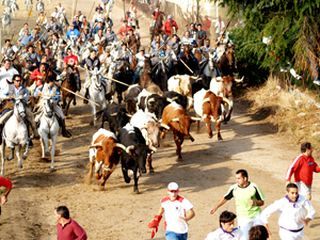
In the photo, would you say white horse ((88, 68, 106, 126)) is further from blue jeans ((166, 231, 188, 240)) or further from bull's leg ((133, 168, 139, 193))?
blue jeans ((166, 231, 188, 240))

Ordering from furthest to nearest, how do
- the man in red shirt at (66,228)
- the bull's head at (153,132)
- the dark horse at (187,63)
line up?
the dark horse at (187,63) < the bull's head at (153,132) < the man in red shirt at (66,228)

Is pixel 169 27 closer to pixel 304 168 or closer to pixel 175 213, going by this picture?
pixel 304 168

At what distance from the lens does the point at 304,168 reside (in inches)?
571

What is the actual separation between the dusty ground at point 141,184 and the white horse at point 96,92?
A: 0.80 meters

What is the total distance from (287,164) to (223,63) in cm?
909

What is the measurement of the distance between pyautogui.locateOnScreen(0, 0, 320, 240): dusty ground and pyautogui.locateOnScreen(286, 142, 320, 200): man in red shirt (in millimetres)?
1026

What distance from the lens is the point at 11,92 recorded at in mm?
20000

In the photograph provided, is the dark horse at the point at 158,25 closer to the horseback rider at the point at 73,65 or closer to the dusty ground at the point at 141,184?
the horseback rider at the point at 73,65

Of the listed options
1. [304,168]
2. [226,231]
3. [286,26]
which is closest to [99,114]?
[286,26]

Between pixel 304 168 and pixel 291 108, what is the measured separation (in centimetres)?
1105

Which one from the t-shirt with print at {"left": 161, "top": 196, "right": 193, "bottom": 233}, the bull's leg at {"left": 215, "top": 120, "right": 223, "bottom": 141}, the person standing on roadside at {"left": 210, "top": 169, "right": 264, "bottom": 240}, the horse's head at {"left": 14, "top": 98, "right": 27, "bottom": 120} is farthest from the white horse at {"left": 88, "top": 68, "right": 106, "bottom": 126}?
the t-shirt with print at {"left": 161, "top": 196, "right": 193, "bottom": 233}

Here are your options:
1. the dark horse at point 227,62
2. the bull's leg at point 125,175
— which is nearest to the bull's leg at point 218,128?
the bull's leg at point 125,175

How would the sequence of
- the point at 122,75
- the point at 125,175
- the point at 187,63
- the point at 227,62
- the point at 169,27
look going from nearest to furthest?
1. the point at 125,175
2. the point at 122,75
3. the point at 187,63
4. the point at 227,62
5. the point at 169,27

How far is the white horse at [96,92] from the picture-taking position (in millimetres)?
24625
